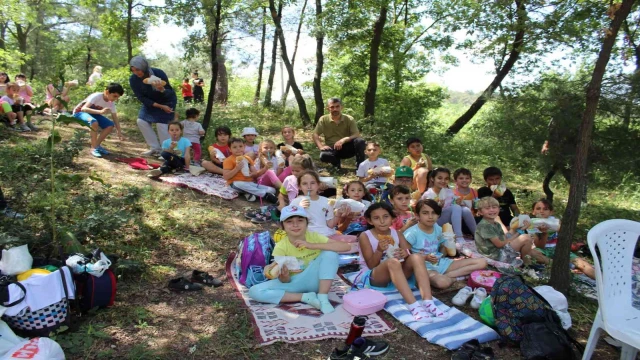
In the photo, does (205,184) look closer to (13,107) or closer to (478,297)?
(478,297)

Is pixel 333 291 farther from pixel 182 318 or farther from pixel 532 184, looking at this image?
pixel 532 184

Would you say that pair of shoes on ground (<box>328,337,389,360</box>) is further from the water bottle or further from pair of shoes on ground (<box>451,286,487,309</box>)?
pair of shoes on ground (<box>451,286,487,309</box>)

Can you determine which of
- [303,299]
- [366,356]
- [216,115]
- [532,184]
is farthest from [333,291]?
[216,115]

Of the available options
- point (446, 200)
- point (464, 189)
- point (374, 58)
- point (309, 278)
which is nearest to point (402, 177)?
point (446, 200)

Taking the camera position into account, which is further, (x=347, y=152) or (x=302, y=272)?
(x=347, y=152)

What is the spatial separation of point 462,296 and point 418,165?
2675 mm

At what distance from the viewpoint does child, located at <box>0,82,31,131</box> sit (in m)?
7.44

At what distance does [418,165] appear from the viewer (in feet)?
19.4

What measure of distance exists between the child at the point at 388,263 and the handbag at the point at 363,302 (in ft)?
0.64

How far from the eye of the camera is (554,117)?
5641 millimetres

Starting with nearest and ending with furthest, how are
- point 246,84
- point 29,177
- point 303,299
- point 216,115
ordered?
1. point 303,299
2. point 29,177
3. point 216,115
4. point 246,84

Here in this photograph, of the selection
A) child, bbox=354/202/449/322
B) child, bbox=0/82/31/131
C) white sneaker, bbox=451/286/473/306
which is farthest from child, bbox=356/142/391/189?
child, bbox=0/82/31/131

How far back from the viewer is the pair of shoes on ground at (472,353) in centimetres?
267

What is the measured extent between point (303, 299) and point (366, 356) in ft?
2.46
